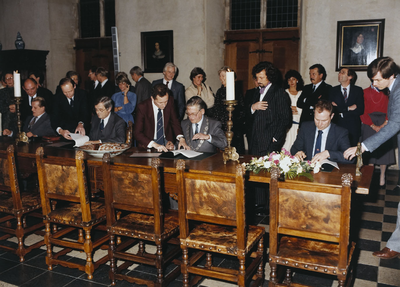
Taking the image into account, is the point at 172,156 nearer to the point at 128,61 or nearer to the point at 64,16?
the point at 128,61

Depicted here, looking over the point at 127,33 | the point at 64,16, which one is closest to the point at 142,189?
the point at 127,33

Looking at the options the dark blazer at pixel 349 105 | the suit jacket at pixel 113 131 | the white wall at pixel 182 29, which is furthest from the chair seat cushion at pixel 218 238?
the white wall at pixel 182 29

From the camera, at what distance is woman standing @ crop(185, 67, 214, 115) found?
6.08 metres

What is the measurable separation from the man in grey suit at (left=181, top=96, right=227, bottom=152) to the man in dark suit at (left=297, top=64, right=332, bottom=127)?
7.32ft

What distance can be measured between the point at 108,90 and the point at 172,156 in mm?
3433

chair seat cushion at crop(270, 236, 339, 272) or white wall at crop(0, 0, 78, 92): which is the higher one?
white wall at crop(0, 0, 78, 92)

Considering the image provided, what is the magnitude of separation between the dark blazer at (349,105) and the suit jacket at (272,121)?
1.59 meters

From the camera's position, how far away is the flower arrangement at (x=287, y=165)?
9.00 feet

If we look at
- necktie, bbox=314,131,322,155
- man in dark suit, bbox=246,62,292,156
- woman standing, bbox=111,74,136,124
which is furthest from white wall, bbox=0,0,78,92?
necktie, bbox=314,131,322,155

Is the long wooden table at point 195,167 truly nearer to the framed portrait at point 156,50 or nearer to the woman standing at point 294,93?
the woman standing at point 294,93

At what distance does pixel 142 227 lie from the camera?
2.92 m

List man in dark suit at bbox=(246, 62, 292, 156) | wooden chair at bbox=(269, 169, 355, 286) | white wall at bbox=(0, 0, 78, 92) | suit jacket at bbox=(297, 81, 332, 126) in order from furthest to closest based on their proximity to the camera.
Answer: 1. white wall at bbox=(0, 0, 78, 92)
2. suit jacket at bbox=(297, 81, 332, 126)
3. man in dark suit at bbox=(246, 62, 292, 156)
4. wooden chair at bbox=(269, 169, 355, 286)

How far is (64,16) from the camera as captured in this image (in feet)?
29.1

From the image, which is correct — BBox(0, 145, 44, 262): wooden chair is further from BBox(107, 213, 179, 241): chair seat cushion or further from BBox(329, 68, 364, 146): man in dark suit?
BBox(329, 68, 364, 146): man in dark suit
